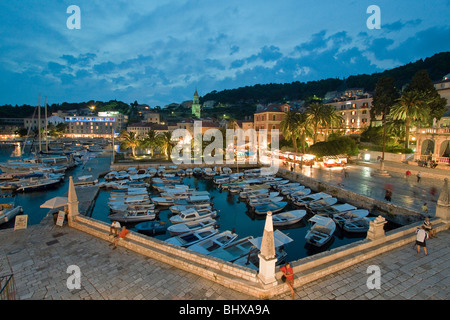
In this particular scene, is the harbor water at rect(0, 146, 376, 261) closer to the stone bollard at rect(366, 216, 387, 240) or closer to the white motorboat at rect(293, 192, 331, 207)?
the white motorboat at rect(293, 192, 331, 207)

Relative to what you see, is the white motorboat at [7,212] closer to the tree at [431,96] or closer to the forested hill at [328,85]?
the tree at [431,96]

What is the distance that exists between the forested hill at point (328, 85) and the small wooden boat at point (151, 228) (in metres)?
89.3

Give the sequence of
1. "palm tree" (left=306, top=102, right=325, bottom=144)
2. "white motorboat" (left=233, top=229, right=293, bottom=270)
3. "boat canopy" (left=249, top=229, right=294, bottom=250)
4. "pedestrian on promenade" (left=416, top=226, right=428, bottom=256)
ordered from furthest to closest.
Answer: "palm tree" (left=306, top=102, right=325, bottom=144), "boat canopy" (left=249, top=229, right=294, bottom=250), "white motorboat" (left=233, top=229, right=293, bottom=270), "pedestrian on promenade" (left=416, top=226, right=428, bottom=256)

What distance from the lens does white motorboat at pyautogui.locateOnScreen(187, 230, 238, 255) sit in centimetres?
1461

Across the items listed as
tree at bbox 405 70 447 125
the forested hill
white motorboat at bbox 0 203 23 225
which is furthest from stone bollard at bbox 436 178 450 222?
the forested hill

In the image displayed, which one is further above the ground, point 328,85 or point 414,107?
point 328,85

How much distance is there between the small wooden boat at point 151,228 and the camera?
62.8 ft

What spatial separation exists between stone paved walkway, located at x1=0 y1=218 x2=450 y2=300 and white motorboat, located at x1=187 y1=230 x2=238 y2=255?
172 inches

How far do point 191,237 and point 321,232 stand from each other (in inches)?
384

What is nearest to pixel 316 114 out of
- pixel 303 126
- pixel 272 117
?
pixel 303 126

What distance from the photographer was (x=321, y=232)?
17.9 m

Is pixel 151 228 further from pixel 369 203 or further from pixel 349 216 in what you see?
pixel 369 203

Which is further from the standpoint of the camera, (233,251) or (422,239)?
(233,251)

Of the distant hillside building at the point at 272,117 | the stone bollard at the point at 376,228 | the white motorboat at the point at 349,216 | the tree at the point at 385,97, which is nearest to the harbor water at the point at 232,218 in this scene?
the white motorboat at the point at 349,216
